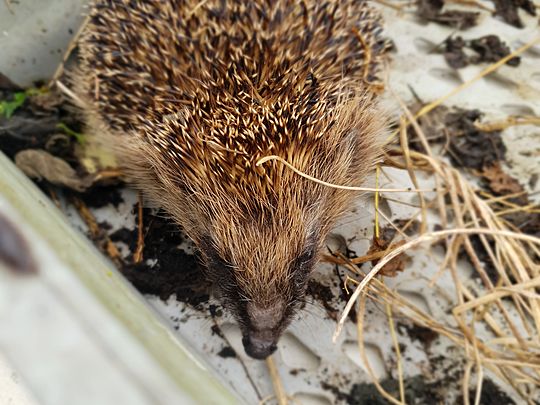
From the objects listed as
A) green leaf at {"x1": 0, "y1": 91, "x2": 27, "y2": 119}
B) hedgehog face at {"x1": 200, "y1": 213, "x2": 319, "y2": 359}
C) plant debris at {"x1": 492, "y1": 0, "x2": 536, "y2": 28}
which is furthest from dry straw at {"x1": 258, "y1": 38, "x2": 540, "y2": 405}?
green leaf at {"x1": 0, "y1": 91, "x2": 27, "y2": 119}

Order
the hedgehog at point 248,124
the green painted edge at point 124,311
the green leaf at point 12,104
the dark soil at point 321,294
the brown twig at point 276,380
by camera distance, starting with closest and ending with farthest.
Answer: the green painted edge at point 124,311, the hedgehog at point 248,124, the dark soil at point 321,294, the brown twig at point 276,380, the green leaf at point 12,104

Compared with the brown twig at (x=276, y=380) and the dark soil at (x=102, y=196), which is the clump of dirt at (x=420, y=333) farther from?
the dark soil at (x=102, y=196)

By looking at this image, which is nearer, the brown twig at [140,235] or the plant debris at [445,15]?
the brown twig at [140,235]

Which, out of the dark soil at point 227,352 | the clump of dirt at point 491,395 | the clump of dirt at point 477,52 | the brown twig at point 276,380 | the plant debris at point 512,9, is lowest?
the clump of dirt at point 491,395

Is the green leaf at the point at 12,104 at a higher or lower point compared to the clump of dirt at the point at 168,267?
higher

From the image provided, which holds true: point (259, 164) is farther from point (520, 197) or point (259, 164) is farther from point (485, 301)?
point (520, 197)

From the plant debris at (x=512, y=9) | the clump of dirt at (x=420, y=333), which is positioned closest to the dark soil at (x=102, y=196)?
the clump of dirt at (x=420, y=333)

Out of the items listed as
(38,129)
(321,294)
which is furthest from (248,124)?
(38,129)

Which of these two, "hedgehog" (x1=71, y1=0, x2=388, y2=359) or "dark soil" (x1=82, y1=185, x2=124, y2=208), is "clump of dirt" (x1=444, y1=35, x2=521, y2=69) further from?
"dark soil" (x1=82, y1=185, x2=124, y2=208)

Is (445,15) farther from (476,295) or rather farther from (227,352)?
(227,352)
